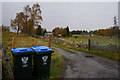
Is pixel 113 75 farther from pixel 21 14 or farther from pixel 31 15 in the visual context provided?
pixel 21 14

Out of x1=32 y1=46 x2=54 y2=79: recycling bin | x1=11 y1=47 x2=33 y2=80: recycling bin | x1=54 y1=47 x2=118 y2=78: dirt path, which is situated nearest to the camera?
x1=11 y1=47 x2=33 y2=80: recycling bin

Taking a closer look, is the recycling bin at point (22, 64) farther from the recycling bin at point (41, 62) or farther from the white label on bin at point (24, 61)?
the recycling bin at point (41, 62)

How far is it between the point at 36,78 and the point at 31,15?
2810 cm

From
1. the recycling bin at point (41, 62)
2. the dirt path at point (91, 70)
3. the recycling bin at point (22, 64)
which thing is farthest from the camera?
the dirt path at point (91, 70)

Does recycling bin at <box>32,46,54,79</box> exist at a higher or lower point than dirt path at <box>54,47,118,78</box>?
higher

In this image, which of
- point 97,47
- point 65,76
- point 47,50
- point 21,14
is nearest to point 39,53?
point 47,50

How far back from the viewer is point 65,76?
13.4 feet

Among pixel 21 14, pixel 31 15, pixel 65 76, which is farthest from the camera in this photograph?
pixel 21 14

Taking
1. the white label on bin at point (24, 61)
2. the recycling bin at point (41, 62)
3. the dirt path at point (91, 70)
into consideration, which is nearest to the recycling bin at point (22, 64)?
the white label on bin at point (24, 61)

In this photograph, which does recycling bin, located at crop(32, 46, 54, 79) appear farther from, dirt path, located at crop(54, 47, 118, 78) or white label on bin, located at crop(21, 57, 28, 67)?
dirt path, located at crop(54, 47, 118, 78)

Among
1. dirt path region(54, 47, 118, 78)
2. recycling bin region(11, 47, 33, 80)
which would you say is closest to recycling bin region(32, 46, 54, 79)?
recycling bin region(11, 47, 33, 80)

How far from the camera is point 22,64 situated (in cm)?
342

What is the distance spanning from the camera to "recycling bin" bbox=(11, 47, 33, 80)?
3.37m

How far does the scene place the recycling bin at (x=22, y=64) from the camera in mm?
3367
